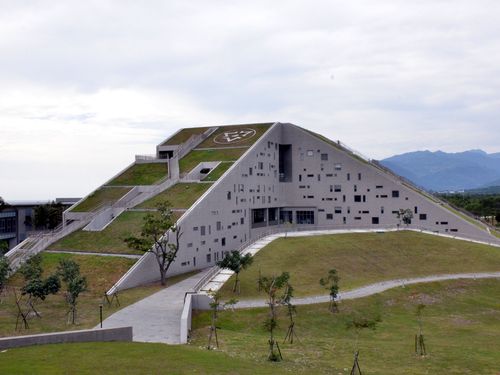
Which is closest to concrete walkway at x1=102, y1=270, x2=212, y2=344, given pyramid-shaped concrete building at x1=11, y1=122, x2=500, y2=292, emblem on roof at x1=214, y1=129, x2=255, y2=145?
pyramid-shaped concrete building at x1=11, y1=122, x2=500, y2=292

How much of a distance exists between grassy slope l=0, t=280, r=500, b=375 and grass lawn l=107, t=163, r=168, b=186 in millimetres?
38925

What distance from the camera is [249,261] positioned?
1858 inches

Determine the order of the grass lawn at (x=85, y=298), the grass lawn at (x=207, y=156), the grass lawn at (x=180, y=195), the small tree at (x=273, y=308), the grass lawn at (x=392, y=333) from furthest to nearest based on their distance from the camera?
the grass lawn at (x=207, y=156)
the grass lawn at (x=180, y=195)
the grass lawn at (x=85, y=298)
the small tree at (x=273, y=308)
the grass lawn at (x=392, y=333)

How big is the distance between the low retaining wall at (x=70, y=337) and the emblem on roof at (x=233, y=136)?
5806 cm

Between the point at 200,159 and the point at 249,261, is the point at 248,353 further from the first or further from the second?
the point at 200,159

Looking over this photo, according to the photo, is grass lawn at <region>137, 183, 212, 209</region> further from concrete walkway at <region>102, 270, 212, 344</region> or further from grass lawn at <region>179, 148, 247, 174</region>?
concrete walkway at <region>102, 270, 212, 344</region>

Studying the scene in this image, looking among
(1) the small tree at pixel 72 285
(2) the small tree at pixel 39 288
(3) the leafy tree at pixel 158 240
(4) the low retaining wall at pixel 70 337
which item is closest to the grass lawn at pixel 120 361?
(4) the low retaining wall at pixel 70 337

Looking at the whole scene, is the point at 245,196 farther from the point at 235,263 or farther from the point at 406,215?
the point at 235,263

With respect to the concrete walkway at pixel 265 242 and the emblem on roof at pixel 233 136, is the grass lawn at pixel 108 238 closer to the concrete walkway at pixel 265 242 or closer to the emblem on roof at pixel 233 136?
the concrete walkway at pixel 265 242

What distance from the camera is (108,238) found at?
5716 cm

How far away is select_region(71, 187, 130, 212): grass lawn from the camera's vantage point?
68.4 metres

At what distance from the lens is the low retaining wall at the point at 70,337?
26141 millimetres

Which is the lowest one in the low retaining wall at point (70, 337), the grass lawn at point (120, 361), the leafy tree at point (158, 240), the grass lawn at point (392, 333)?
the grass lawn at point (392, 333)

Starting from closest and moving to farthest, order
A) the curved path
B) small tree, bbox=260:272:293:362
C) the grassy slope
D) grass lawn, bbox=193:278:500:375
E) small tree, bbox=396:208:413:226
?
the grassy slope → grass lawn, bbox=193:278:500:375 → small tree, bbox=260:272:293:362 → the curved path → small tree, bbox=396:208:413:226
